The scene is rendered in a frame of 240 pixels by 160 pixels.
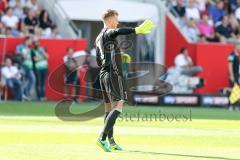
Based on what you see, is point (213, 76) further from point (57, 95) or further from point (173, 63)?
point (57, 95)

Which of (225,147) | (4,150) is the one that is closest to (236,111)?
(225,147)

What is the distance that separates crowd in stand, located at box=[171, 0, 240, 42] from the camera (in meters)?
34.0

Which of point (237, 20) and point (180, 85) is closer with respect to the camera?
point (180, 85)

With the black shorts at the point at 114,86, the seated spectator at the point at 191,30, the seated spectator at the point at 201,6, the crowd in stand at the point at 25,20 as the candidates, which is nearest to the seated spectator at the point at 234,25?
the seated spectator at the point at 201,6

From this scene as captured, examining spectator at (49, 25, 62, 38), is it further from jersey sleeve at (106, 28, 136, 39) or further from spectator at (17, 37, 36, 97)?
jersey sleeve at (106, 28, 136, 39)

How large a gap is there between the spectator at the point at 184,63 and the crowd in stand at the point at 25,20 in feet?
15.3

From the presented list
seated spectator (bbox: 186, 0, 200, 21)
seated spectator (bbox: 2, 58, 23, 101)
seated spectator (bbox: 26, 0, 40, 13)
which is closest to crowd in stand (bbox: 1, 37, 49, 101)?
seated spectator (bbox: 2, 58, 23, 101)

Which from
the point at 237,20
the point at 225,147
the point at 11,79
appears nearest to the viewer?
the point at 225,147

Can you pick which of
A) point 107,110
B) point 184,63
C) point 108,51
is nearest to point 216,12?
point 184,63

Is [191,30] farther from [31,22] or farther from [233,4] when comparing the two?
[31,22]

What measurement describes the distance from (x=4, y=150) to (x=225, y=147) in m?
3.92

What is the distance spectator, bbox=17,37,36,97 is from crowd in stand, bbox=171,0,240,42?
23.9ft

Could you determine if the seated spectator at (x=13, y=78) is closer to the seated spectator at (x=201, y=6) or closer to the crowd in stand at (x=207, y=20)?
the crowd in stand at (x=207, y=20)

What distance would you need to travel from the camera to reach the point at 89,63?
2994 centimetres
